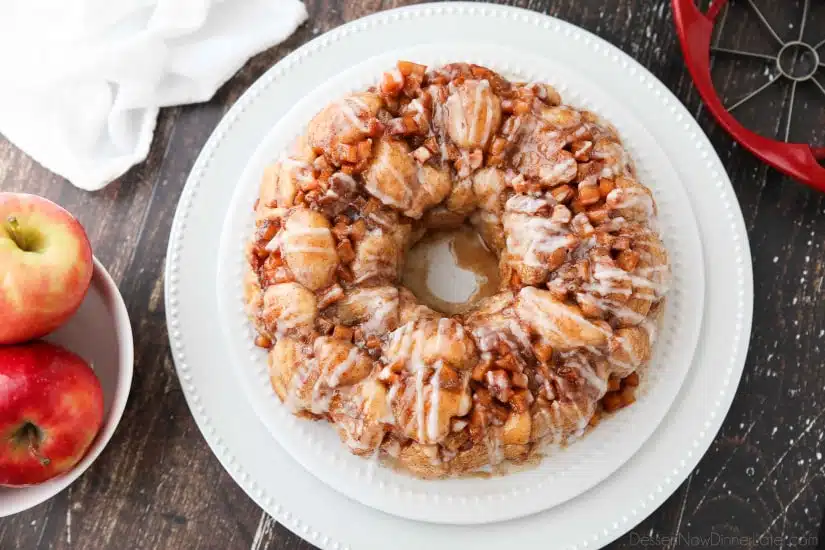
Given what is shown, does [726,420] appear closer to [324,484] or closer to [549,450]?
[549,450]

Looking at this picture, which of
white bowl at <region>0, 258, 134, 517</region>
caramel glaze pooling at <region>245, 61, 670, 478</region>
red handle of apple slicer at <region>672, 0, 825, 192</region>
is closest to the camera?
caramel glaze pooling at <region>245, 61, 670, 478</region>

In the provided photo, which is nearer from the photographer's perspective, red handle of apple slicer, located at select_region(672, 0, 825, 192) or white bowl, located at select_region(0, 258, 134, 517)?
white bowl, located at select_region(0, 258, 134, 517)

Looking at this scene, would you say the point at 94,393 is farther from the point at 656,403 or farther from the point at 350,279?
the point at 656,403

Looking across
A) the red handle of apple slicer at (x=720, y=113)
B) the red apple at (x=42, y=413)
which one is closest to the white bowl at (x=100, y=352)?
the red apple at (x=42, y=413)

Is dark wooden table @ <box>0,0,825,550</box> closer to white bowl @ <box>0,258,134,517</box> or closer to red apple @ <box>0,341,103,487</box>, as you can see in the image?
white bowl @ <box>0,258,134,517</box>

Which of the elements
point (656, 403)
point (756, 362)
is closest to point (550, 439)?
point (656, 403)

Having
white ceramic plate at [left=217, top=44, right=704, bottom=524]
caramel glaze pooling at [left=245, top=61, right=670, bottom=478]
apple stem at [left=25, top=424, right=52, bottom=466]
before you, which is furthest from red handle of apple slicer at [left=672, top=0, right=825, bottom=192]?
apple stem at [left=25, top=424, right=52, bottom=466]
